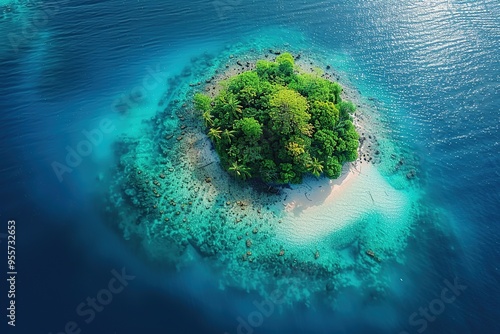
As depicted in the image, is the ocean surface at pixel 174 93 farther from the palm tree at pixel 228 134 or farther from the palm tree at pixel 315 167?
the palm tree at pixel 315 167

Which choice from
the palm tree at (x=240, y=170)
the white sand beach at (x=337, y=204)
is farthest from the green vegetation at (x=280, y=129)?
the white sand beach at (x=337, y=204)

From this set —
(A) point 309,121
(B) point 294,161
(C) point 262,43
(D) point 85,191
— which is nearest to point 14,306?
(D) point 85,191

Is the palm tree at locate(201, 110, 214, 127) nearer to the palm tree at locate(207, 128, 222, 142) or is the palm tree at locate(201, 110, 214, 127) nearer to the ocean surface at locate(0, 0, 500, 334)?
the palm tree at locate(207, 128, 222, 142)

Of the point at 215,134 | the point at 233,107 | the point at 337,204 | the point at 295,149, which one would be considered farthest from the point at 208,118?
the point at 337,204

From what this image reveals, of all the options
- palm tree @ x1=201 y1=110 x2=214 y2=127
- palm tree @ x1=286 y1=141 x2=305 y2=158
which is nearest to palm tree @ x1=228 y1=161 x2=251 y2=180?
palm tree @ x1=286 y1=141 x2=305 y2=158

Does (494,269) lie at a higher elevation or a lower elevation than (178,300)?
higher

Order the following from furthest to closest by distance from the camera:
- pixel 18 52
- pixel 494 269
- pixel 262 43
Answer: pixel 262 43 < pixel 18 52 < pixel 494 269

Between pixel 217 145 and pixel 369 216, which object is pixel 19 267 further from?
pixel 369 216
